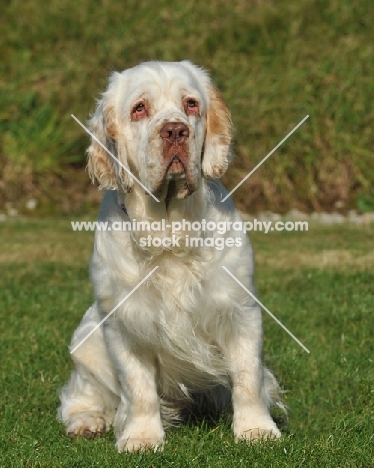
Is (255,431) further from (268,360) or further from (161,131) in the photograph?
(161,131)

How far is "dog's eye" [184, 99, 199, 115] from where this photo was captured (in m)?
3.65

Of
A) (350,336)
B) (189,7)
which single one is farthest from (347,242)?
(189,7)

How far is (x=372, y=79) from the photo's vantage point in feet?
39.4

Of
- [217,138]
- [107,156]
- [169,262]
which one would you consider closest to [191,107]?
[217,138]

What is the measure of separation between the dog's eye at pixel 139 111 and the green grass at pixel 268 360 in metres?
1.30

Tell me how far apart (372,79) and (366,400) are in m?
8.45

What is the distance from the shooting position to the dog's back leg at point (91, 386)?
4133 mm

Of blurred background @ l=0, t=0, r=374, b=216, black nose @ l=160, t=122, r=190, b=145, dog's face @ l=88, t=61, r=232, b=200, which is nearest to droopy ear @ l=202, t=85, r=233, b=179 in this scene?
dog's face @ l=88, t=61, r=232, b=200

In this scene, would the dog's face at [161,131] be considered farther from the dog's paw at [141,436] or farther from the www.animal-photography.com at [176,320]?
the dog's paw at [141,436]

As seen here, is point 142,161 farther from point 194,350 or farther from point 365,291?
point 365,291

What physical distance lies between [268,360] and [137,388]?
3.96 ft

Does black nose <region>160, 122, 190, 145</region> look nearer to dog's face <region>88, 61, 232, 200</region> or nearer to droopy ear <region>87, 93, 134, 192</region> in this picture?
dog's face <region>88, 61, 232, 200</region>

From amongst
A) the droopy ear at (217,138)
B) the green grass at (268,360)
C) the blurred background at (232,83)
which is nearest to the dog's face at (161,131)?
the droopy ear at (217,138)

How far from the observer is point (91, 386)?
167 inches
